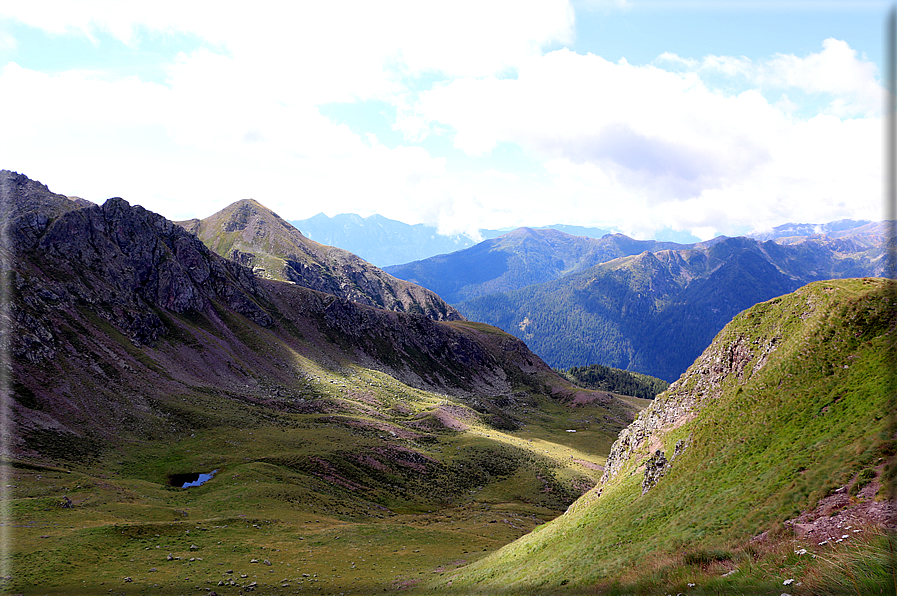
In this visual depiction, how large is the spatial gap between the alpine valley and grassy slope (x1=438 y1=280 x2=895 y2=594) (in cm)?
16

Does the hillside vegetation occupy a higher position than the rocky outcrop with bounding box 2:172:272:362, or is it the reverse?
the rocky outcrop with bounding box 2:172:272:362

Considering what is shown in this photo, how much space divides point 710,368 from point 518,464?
8090 cm

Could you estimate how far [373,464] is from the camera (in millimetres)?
88000

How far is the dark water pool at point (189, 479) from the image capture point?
69938 mm

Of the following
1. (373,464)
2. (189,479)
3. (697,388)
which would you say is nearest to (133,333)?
(189,479)

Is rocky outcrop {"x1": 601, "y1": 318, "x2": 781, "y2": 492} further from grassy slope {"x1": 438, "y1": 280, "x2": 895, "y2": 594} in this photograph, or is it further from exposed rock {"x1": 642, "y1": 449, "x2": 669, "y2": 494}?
grassy slope {"x1": 438, "y1": 280, "x2": 895, "y2": 594}

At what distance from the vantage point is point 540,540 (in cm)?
3794

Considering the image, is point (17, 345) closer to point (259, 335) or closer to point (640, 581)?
point (259, 335)

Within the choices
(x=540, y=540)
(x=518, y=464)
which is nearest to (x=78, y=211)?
(x=518, y=464)

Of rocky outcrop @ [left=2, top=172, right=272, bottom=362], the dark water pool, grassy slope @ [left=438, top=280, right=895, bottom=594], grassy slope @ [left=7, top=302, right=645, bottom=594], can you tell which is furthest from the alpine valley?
the dark water pool

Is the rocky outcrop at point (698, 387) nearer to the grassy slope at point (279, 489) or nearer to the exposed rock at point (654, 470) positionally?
the exposed rock at point (654, 470)

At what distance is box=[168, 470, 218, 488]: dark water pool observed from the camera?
69938 mm

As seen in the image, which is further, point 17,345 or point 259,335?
point 259,335

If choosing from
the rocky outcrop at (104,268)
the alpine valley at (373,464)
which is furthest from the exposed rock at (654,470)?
the rocky outcrop at (104,268)
